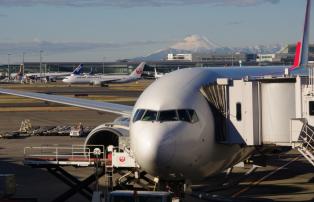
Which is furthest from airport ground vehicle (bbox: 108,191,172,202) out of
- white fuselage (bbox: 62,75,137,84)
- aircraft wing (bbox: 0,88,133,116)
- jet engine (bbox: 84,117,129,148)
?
white fuselage (bbox: 62,75,137,84)

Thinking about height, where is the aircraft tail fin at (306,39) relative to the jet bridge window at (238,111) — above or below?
above

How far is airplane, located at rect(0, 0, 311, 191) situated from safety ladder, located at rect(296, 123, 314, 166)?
2.02m

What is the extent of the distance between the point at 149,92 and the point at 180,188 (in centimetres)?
289

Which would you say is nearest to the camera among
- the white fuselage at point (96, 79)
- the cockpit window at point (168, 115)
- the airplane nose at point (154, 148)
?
the airplane nose at point (154, 148)

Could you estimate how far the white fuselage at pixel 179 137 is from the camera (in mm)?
17859

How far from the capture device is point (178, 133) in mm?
18094

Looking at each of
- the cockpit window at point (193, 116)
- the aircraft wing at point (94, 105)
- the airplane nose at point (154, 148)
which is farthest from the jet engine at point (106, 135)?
the airplane nose at point (154, 148)

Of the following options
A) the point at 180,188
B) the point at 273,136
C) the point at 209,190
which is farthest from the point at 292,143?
the point at 209,190

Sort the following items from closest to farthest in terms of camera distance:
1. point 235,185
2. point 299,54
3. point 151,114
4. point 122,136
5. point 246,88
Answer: point 151,114
point 246,88
point 122,136
point 235,185
point 299,54

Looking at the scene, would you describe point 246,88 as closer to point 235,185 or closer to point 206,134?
point 206,134

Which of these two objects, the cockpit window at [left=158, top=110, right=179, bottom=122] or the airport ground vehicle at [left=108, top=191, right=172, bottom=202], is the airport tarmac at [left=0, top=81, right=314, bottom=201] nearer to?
the airport ground vehicle at [left=108, top=191, right=172, bottom=202]

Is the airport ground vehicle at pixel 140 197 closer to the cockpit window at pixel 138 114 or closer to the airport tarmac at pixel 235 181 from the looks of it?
the cockpit window at pixel 138 114

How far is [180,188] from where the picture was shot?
19906 mm

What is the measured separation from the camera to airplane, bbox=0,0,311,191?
1789 centimetres
